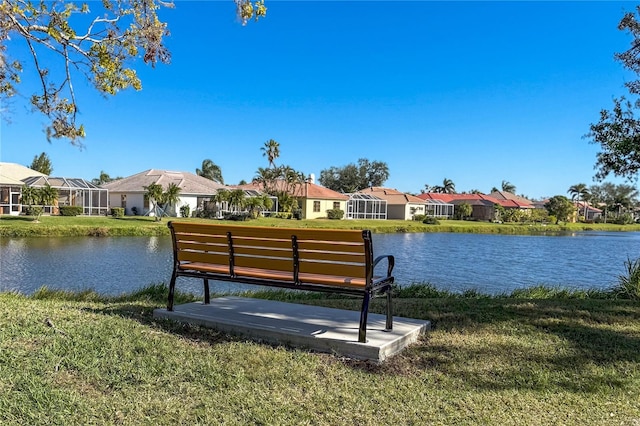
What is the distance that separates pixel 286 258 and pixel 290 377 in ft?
4.82

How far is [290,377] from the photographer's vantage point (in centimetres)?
359

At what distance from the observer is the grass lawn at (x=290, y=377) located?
302cm

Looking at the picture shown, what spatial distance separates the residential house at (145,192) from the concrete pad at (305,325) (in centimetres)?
3548

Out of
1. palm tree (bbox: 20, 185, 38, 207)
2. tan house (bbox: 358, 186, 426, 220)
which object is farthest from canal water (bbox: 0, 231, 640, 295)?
tan house (bbox: 358, 186, 426, 220)

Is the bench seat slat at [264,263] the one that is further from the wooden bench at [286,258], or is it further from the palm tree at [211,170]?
the palm tree at [211,170]

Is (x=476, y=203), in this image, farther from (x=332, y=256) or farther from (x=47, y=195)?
(x=332, y=256)

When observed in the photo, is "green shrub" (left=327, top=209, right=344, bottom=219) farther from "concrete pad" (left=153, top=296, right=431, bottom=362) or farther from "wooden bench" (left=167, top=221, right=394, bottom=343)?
"wooden bench" (left=167, top=221, right=394, bottom=343)

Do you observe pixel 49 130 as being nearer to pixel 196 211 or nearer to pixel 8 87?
pixel 8 87

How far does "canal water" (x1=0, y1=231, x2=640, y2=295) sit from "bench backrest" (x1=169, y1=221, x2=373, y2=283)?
584 cm

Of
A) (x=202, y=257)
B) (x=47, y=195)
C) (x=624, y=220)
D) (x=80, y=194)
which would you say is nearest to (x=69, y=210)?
(x=47, y=195)

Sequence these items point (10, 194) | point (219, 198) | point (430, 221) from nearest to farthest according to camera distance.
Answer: point (10, 194) < point (219, 198) < point (430, 221)

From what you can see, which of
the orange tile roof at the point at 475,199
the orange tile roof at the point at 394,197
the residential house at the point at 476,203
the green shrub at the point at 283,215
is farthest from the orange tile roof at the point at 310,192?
the orange tile roof at the point at 475,199

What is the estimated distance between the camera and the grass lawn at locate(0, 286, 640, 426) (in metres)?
3.02

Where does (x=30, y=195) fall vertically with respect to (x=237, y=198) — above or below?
below
